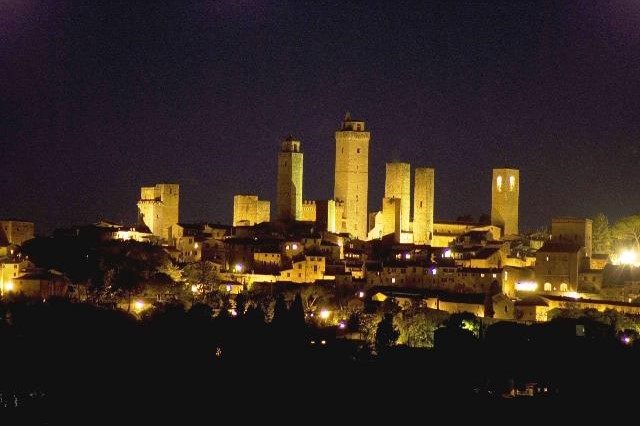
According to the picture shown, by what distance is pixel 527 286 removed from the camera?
3822 cm

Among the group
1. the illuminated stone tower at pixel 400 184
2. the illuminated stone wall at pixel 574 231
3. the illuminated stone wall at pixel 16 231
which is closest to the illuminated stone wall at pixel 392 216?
the illuminated stone tower at pixel 400 184

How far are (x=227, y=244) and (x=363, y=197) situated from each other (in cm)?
565

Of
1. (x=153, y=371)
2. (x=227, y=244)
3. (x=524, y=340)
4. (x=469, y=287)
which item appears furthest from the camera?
(x=227, y=244)

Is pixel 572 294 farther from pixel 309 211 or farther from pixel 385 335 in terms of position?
pixel 309 211

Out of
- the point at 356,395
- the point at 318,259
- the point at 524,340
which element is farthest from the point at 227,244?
the point at 356,395

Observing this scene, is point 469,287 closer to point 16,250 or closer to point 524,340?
point 524,340

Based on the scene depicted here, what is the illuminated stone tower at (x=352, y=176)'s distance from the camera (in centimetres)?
4450

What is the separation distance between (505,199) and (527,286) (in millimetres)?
8342

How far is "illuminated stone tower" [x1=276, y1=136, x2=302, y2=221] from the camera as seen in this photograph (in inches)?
1741

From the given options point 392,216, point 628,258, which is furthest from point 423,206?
point 628,258

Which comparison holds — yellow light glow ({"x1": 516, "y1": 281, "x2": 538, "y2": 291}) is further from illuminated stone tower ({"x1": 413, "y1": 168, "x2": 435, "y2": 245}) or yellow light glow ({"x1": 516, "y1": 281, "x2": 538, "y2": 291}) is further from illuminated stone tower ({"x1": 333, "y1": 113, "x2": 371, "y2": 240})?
illuminated stone tower ({"x1": 333, "y1": 113, "x2": 371, "y2": 240})

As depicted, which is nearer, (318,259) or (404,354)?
(404,354)

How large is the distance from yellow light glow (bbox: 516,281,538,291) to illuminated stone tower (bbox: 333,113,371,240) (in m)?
6.93

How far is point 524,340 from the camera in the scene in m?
32.6
